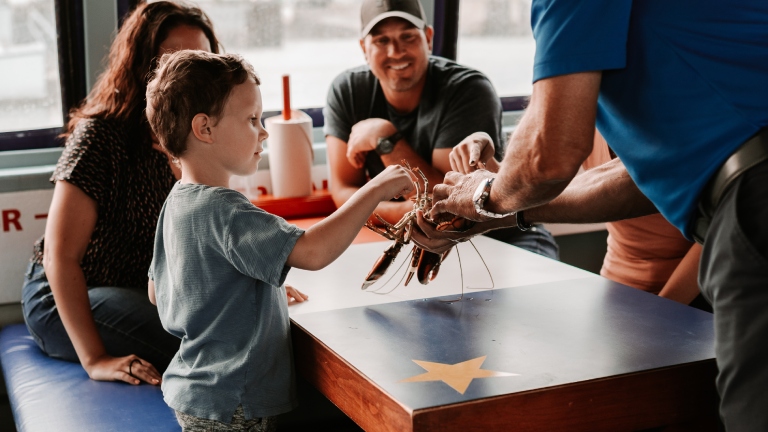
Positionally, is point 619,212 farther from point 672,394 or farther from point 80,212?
point 80,212

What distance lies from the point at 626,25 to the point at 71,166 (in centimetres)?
152

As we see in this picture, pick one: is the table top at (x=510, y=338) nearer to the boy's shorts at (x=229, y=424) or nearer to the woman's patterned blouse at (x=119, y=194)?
the boy's shorts at (x=229, y=424)

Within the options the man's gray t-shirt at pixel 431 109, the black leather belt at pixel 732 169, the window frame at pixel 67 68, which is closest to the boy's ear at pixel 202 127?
the black leather belt at pixel 732 169

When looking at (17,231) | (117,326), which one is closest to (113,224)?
(117,326)

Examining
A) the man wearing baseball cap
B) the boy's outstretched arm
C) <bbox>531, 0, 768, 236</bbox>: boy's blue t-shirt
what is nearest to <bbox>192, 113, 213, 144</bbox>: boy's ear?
the boy's outstretched arm

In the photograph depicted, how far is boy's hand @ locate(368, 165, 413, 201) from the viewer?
167cm

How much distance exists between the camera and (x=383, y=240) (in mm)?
2518

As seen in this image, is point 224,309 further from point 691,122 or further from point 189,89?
point 691,122

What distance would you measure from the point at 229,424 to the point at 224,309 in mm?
222

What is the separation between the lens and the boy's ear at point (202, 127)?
1.67 meters

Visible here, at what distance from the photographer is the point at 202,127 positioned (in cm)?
168

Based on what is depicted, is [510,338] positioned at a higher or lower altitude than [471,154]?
lower

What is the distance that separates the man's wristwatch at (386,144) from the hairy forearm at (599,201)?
957 millimetres

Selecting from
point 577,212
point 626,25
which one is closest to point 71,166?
point 577,212
